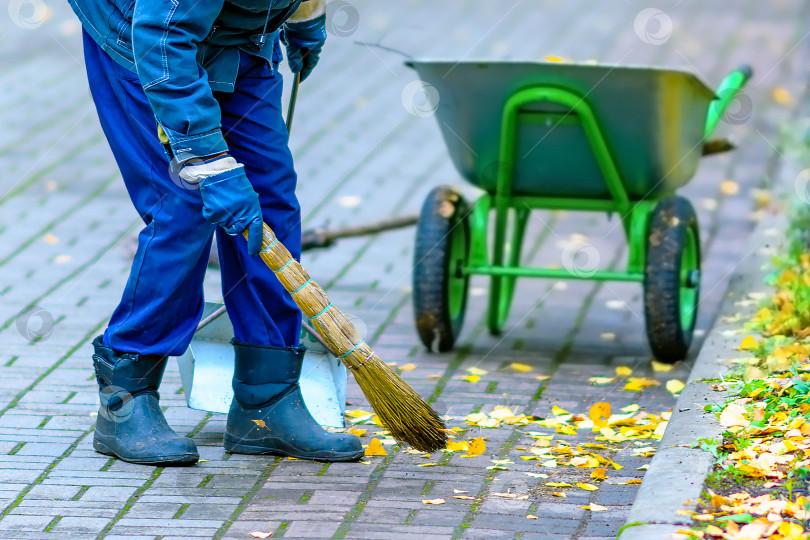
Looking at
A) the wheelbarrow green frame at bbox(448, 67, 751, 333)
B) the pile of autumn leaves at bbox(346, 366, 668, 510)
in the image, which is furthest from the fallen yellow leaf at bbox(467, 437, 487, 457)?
the wheelbarrow green frame at bbox(448, 67, 751, 333)

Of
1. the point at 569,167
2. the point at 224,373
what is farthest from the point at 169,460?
the point at 569,167

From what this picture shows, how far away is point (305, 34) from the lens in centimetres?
399

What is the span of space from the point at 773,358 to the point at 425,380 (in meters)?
1.22

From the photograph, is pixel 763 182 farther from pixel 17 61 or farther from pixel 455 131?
pixel 17 61

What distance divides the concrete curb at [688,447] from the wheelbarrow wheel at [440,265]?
0.97 meters

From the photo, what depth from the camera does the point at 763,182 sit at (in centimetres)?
746

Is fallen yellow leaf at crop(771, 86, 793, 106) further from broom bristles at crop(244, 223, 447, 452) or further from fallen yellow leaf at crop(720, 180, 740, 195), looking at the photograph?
broom bristles at crop(244, 223, 447, 452)

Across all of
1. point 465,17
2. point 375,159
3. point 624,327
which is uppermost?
point 465,17

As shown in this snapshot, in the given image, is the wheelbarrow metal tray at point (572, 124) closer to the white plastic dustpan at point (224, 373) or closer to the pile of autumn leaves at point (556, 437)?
the pile of autumn leaves at point (556, 437)

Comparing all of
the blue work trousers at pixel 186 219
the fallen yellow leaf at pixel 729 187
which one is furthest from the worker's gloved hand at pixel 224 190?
the fallen yellow leaf at pixel 729 187

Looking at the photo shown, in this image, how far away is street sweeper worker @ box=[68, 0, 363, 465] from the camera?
3309 mm

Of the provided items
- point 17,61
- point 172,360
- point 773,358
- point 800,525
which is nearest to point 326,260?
point 172,360

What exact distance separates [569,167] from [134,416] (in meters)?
1.91

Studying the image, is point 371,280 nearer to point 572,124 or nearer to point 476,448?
point 572,124
